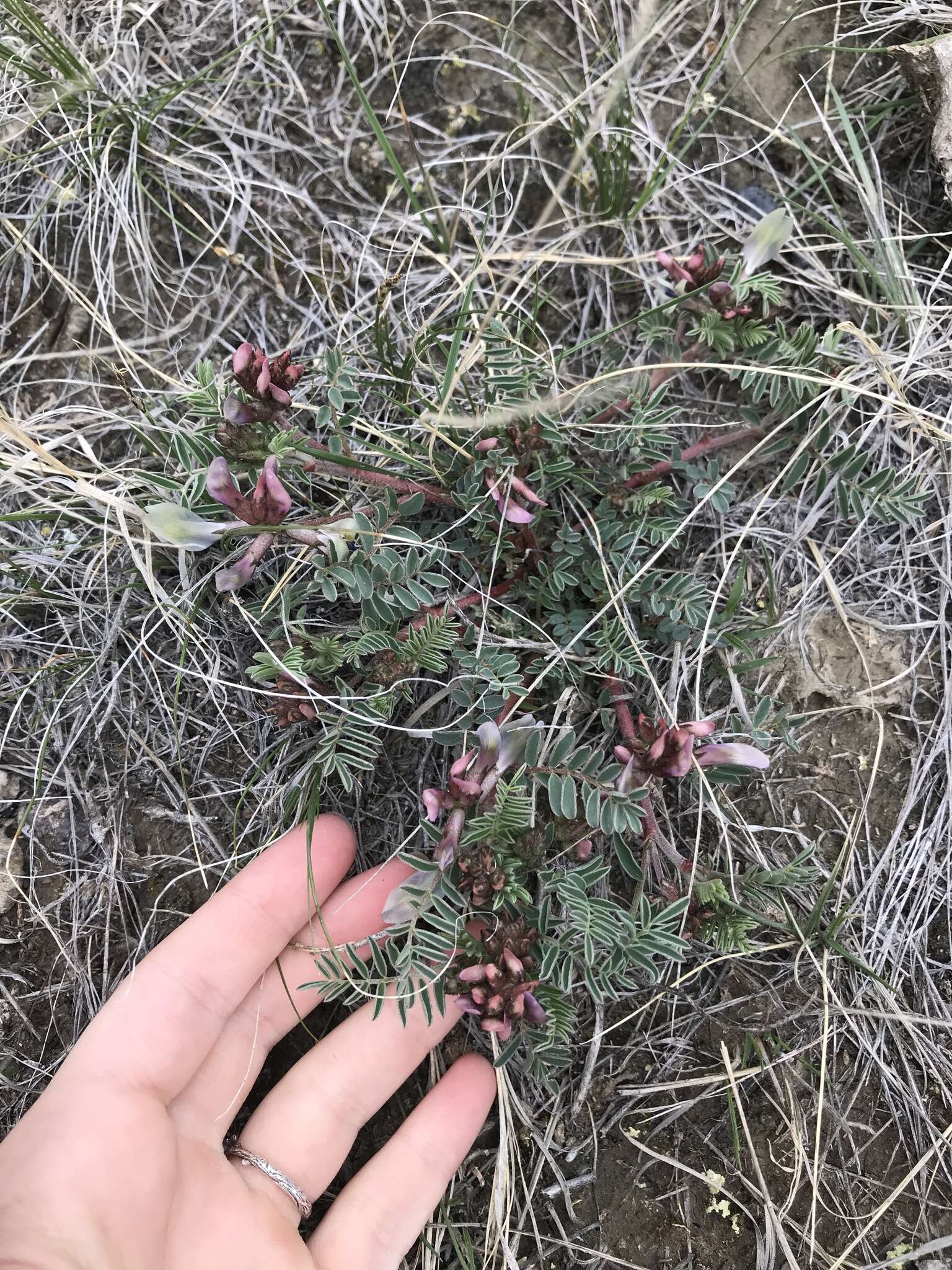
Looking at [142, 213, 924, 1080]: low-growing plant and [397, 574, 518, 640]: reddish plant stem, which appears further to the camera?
[397, 574, 518, 640]: reddish plant stem

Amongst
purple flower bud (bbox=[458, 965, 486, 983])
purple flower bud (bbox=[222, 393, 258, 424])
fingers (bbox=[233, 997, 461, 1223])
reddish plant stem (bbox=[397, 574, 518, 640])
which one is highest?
purple flower bud (bbox=[222, 393, 258, 424])

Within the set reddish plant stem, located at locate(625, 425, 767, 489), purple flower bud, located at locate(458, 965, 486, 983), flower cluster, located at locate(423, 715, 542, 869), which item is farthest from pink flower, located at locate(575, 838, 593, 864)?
reddish plant stem, located at locate(625, 425, 767, 489)

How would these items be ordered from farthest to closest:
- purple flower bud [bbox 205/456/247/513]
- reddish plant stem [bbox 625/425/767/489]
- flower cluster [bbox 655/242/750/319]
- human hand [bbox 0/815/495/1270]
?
reddish plant stem [bbox 625/425/767/489] < flower cluster [bbox 655/242/750/319] < human hand [bbox 0/815/495/1270] < purple flower bud [bbox 205/456/247/513]

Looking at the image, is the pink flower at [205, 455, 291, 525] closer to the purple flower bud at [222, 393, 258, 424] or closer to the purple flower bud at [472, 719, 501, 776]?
the purple flower bud at [222, 393, 258, 424]

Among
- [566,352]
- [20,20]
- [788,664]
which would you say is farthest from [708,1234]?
[20,20]

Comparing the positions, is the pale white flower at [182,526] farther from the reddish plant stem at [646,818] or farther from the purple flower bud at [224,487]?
the reddish plant stem at [646,818]

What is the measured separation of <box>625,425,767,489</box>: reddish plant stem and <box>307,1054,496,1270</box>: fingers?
163cm

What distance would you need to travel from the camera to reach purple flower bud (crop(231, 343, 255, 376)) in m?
2.10

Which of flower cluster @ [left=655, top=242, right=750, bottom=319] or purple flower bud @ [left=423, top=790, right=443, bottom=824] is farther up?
flower cluster @ [left=655, top=242, right=750, bottom=319]

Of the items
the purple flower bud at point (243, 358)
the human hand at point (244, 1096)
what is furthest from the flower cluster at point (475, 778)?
the purple flower bud at point (243, 358)

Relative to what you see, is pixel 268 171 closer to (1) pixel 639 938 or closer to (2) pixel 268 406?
(2) pixel 268 406

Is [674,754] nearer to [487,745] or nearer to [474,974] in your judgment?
[487,745]

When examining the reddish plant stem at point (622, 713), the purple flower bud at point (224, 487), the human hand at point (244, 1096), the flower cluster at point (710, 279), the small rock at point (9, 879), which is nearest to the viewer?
the purple flower bud at point (224, 487)

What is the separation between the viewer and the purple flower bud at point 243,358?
6.89 feet
